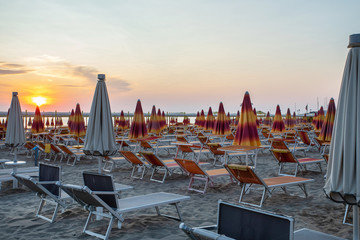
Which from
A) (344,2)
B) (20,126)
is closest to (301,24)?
(344,2)

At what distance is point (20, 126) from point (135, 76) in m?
14.4

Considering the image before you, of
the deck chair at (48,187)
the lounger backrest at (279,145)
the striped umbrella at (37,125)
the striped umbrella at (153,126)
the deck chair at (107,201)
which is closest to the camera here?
the deck chair at (107,201)

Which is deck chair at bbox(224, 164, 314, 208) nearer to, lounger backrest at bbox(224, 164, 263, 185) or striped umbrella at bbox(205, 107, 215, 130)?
lounger backrest at bbox(224, 164, 263, 185)

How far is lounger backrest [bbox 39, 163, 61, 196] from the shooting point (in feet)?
14.8

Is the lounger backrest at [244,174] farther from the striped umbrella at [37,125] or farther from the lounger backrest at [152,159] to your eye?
the striped umbrella at [37,125]

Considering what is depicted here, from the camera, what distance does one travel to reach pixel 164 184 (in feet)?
22.5

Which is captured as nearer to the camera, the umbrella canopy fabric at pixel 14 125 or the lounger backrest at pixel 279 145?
the umbrella canopy fabric at pixel 14 125

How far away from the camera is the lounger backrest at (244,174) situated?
190 inches

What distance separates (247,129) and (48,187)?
10.5 feet

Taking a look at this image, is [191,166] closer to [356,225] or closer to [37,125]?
[356,225]

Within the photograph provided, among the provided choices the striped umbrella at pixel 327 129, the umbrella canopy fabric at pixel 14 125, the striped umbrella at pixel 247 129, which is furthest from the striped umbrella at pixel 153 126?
the striped umbrella at pixel 247 129

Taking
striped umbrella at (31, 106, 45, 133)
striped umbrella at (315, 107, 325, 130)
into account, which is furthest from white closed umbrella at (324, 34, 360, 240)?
striped umbrella at (31, 106, 45, 133)

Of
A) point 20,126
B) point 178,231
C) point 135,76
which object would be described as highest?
point 135,76

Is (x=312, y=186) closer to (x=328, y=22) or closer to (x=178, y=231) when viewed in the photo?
(x=178, y=231)
